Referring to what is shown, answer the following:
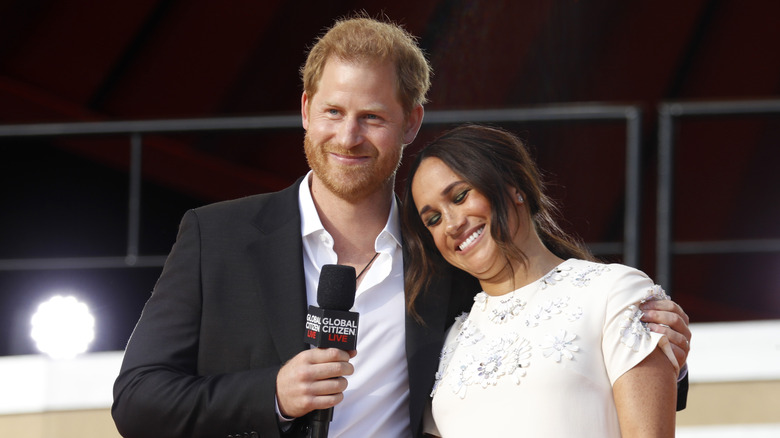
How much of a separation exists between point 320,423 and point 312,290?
0.42m

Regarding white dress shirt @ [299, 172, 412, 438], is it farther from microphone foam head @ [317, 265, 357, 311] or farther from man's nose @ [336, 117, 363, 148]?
microphone foam head @ [317, 265, 357, 311]

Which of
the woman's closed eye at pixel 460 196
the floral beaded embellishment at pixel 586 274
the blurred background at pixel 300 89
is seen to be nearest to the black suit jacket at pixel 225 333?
the woman's closed eye at pixel 460 196

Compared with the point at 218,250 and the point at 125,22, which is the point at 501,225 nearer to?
A: the point at 218,250

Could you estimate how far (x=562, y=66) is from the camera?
577cm

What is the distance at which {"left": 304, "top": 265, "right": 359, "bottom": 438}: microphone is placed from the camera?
157 cm

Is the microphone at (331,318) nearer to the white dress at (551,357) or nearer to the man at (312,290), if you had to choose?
the man at (312,290)

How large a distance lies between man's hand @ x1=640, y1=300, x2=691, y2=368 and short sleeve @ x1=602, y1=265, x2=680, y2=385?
1cm

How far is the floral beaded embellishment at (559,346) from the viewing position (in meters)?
1.76

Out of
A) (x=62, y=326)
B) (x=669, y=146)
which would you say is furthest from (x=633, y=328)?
(x=62, y=326)

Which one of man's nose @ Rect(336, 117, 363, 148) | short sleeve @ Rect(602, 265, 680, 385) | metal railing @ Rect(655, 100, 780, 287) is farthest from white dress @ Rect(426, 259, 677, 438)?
metal railing @ Rect(655, 100, 780, 287)

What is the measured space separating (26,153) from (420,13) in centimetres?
244

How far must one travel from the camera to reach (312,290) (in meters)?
2.00

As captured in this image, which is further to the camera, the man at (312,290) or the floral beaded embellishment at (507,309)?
the floral beaded embellishment at (507,309)

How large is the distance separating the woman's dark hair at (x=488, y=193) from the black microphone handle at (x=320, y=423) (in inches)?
16.1
